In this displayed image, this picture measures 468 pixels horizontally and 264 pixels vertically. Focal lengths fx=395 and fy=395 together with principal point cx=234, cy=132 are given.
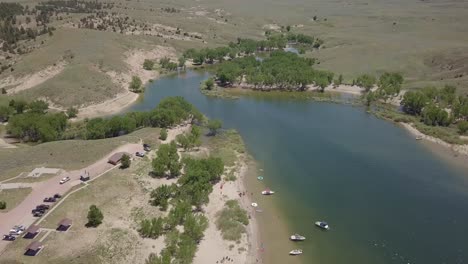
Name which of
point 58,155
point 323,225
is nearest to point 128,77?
point 58,155

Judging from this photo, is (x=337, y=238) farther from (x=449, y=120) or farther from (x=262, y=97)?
(x=262, y=97)

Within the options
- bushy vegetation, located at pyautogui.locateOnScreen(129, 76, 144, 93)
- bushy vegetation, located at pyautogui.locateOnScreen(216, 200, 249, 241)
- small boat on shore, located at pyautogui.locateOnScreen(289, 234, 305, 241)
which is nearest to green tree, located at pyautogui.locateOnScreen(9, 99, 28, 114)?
bushy vegetation, located at pyautogui.locateOnScreen(129, 76, 144, 93)

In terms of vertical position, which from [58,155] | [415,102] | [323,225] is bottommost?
[323,225]

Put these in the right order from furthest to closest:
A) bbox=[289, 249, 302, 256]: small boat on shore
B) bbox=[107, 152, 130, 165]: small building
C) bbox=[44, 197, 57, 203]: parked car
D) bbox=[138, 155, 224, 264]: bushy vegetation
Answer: bbox=[107, 152, 130, 165]: small building < bbox=[44, 197, 57, 203]: parked car < bbox=[289, 249, 302, 256]: small boat on shore < bbox=[138, 155, 224, 264]: bushy vegetation

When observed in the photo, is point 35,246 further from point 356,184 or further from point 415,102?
point 415,102

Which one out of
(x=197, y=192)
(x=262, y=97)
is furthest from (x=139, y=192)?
(x=262, y=97)

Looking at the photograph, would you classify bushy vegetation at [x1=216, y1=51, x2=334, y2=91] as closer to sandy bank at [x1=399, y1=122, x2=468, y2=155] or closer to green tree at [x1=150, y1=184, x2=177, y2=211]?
sandy bank at [x1=399, y1=122, x2=468, y2=155]
